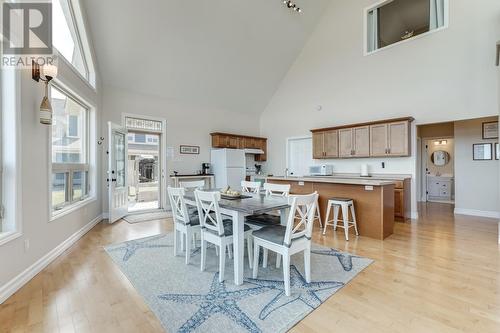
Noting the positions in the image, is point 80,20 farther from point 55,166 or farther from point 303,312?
point 303,312

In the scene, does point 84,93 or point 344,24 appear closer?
point 84,93

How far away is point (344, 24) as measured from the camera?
609 cm

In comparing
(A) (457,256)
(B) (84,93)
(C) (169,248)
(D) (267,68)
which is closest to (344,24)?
(D) (267,68)

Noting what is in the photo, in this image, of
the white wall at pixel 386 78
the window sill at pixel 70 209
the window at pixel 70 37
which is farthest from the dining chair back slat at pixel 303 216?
the white wall at pixel 386 78

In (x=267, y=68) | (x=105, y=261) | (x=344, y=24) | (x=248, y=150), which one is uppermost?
(x=344, y=24)

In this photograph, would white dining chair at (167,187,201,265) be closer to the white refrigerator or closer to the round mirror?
the white refrigerator

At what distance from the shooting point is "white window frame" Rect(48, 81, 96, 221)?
10.1 feet

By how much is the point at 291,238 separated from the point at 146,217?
399 cm

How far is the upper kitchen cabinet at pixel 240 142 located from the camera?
22.6 feet

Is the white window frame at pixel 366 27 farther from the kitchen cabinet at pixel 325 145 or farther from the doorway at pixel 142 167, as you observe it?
the doorway at pixel 142 167

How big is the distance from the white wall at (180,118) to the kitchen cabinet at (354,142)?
3283 millimetres

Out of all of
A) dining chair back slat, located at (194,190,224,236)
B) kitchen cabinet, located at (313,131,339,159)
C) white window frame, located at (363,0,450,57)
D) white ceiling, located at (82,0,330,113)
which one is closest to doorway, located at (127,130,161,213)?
white ceiling, located at (82,0,330,113)

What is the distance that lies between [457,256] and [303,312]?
2.39 metres

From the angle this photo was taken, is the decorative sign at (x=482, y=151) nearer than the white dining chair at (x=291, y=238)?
No
